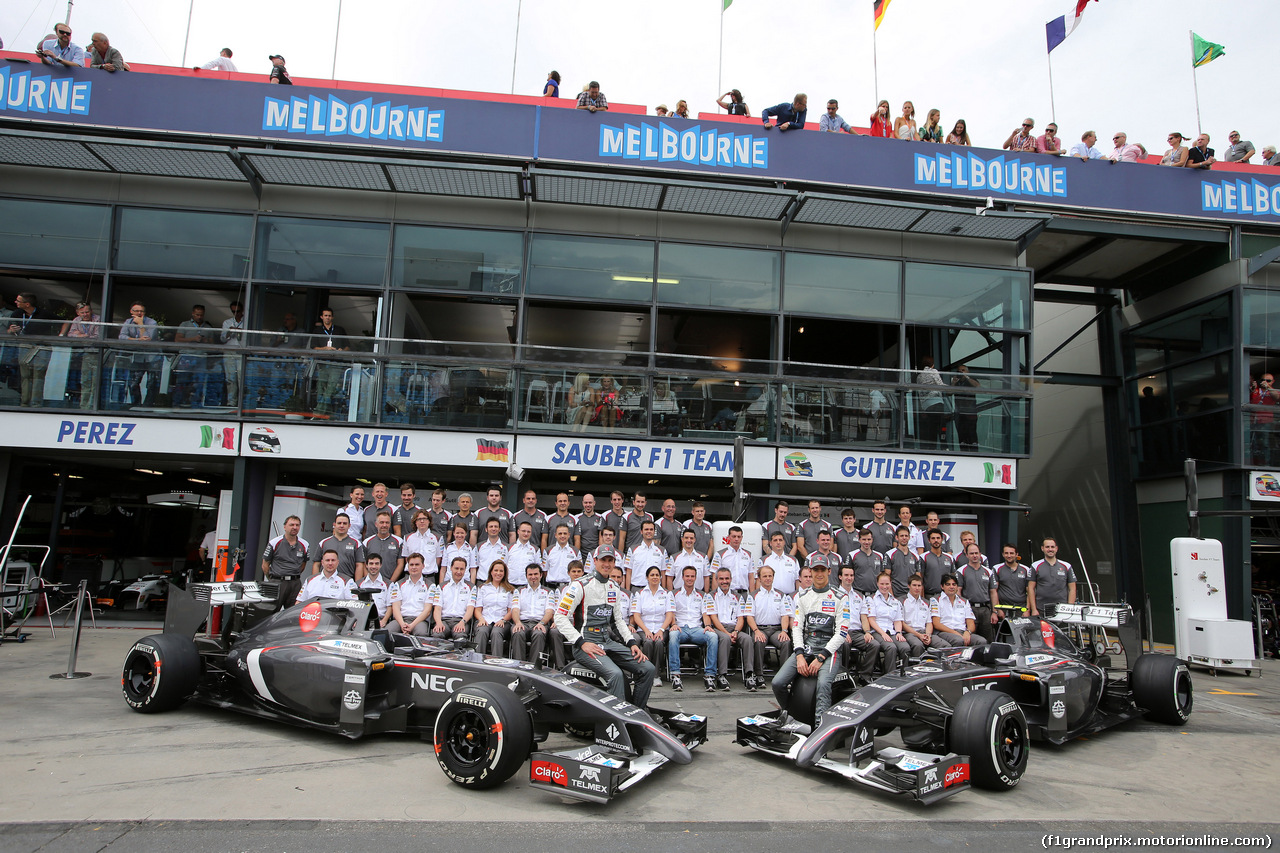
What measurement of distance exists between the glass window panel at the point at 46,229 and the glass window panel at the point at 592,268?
306 inches

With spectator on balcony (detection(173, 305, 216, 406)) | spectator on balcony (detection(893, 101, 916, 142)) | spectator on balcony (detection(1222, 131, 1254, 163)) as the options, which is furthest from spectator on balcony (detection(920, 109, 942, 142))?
spectator on balcony (detection(173, 305, 216, 406))

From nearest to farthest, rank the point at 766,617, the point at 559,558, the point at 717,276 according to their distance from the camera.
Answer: the point at 766,617 < the point at 559,558 < the point at 717,276

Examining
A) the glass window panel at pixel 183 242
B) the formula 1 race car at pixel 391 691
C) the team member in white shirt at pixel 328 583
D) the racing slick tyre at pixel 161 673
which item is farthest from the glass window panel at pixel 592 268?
the racing slick tyre at pixel 161 673

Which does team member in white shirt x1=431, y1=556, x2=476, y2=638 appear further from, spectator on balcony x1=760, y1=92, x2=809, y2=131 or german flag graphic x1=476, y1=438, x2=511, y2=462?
spectator on balcony x1=760, y1=92, x2=809, y2=131

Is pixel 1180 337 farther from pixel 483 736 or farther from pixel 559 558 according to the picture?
pixel 483 736

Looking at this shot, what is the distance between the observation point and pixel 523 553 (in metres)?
10.5

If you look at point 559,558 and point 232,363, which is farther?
point 232,363

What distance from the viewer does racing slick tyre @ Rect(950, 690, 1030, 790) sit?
5.59 m

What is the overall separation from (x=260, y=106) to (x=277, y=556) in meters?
8.21

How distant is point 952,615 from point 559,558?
5077 mm

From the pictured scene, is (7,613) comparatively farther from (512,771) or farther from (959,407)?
(959,407)

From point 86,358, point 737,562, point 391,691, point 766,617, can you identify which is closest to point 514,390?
point 737,562

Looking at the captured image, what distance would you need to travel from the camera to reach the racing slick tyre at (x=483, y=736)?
5215mm

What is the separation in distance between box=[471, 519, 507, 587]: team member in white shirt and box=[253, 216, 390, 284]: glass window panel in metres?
6.27
